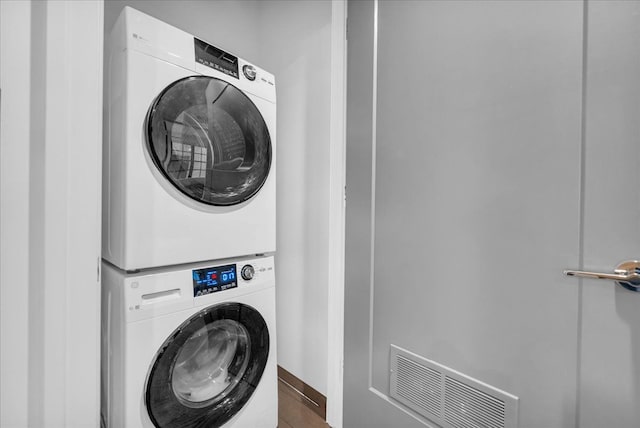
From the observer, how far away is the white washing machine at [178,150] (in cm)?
99

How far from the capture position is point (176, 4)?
169cm

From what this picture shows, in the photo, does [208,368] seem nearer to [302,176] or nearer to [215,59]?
[302,176]

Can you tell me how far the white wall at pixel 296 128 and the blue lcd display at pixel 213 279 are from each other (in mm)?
543

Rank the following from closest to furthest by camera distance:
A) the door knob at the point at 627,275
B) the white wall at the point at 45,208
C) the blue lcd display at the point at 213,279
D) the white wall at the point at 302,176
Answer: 1. the door knob at the point at 627,275
2. the white wall at the point at 45,208
3. the blue lcd display at the point at 213,279
4. the white wall at the point at 302,176

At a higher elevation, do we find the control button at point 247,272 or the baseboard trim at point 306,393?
the control button at point 247,272

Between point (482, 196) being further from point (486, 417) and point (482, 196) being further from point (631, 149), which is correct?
point (486, 417)

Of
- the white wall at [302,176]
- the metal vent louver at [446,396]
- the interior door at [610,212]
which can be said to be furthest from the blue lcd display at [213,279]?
the interior door at [610,212]

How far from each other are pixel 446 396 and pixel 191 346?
0.99 meters

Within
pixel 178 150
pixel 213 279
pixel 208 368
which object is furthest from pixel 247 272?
pixel 178 150

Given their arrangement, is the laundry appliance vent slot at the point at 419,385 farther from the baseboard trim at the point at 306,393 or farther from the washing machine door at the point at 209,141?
the washing machine door at the point at 209,141

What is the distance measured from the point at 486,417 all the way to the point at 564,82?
1058 mm

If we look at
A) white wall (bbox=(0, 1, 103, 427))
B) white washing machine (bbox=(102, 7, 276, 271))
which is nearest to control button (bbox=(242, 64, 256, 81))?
white washing machine (bbox=(102, 7, 276, 271))

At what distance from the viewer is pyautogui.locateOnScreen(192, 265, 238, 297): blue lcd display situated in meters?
1.13

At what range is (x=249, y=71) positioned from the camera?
4.24 ft
